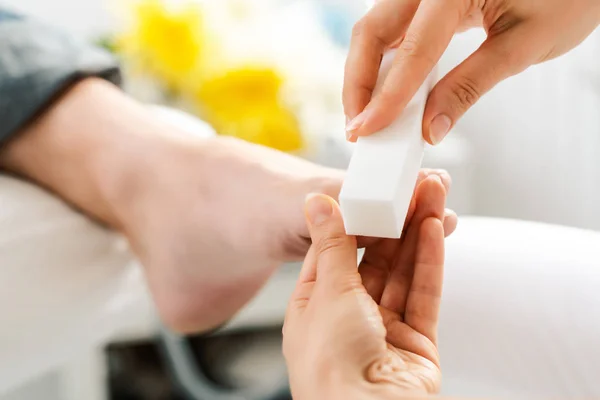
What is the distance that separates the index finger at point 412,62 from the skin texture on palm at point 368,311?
0.22ft

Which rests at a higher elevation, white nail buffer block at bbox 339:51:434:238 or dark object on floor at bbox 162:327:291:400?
dark object on floor at bbox 162:327:291:400

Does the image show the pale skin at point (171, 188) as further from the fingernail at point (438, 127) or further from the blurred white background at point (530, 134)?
the blurred white background at point (530, 134)

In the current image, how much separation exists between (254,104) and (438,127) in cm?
49

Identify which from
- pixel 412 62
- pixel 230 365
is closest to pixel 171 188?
pixel 412 62

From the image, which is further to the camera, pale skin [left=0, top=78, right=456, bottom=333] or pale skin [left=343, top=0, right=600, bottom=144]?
pale skin [left=0, top=78, right=456, bottom=333]

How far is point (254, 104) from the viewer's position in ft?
3.03

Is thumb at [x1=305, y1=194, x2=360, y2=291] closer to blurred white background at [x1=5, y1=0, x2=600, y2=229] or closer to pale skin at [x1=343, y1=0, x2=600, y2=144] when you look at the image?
pale skin at [x1=343, y1=0, x2=600, y2=144]

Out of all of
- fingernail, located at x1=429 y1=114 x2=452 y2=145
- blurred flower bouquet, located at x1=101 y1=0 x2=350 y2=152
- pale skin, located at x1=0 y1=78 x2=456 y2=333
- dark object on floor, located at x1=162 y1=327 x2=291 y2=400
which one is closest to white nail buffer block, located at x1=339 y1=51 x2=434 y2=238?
fingernail, located at x1=429 y1=114 x2=452 y2=145

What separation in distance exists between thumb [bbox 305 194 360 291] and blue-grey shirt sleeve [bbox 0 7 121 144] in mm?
357

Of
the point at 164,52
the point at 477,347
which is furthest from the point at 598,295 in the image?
the point at 164,52

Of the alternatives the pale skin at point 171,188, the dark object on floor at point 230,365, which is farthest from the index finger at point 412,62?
the dark object on floor at point 230,365

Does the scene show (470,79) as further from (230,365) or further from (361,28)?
(230,365)

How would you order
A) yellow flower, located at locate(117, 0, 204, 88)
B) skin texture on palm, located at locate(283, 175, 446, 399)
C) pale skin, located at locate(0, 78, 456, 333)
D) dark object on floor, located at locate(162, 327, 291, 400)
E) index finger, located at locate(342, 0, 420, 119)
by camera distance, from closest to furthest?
1. skin texture on palm, located at locate(283, 175, 446, 399)
2. index finger, located at locate(342, 0, 420, 119)
3. pale skin, located at locate(0, 78, 456, 333)
4. yellow flower, located at locate(117, 0, 204, 88)
5. dark object on floor, located at locate(162, 327, 291, 400)

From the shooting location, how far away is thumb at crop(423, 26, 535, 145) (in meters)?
0.47
